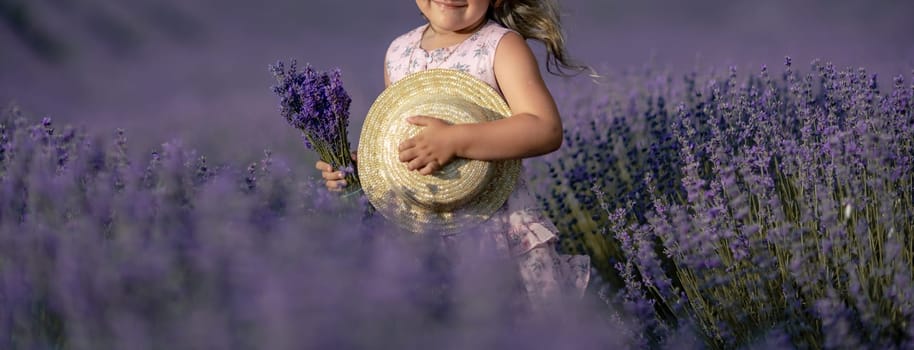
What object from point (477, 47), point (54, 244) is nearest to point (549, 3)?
point (477, 47)

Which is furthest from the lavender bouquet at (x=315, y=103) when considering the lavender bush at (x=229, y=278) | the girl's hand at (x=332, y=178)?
the lavender bush at (x=229, y=278)

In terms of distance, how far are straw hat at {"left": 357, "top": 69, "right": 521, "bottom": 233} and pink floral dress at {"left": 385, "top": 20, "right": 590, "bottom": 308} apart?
0.28ft

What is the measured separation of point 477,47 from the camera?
2.42 metres

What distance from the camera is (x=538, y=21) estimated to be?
265 cm

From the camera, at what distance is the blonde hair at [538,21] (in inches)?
103

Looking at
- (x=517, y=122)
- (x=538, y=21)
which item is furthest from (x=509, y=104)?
(x=538, y=21)

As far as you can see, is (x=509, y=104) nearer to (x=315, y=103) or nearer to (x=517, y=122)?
(x=517, y=122)

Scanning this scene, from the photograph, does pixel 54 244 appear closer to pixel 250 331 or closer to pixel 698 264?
pixel 250 331

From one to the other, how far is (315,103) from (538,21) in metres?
0.71

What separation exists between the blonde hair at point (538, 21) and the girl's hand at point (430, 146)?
56 centimetres

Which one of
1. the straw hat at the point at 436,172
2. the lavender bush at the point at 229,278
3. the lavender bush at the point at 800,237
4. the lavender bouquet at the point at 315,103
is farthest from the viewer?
the lavender bouquet at the point at 315,103

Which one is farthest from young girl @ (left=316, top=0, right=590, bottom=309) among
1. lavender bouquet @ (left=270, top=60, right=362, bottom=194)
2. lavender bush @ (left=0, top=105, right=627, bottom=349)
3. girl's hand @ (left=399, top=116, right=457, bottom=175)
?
lavender bush @ (left=0, top=105, right=627, bottom=349)

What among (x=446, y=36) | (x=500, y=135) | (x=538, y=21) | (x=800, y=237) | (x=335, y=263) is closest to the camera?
(x=335, y=263)

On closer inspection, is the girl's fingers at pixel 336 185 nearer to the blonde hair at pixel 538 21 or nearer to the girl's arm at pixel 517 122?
the girl's arm at pixel 517 122
